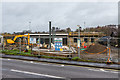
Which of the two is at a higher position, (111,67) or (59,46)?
(59,46)

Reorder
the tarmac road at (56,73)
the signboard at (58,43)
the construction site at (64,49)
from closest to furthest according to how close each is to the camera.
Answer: the tarmac road at (56,73)
the construction site at (64,49)
the signboard at (58,43)

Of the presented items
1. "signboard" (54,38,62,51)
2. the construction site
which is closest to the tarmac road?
the construction site

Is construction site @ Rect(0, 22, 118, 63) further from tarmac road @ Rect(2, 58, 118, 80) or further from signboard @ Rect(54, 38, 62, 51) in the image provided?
tarmac road @ Rect(2, 58, 118, 80)

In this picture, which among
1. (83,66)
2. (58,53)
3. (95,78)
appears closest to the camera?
(95,78)

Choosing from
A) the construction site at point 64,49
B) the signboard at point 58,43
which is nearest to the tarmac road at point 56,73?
the construction site at point 64,49

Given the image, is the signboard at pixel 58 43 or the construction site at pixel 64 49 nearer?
the construction site at pixel 64 49

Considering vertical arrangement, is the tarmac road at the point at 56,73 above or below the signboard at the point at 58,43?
below

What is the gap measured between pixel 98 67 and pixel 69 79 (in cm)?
419

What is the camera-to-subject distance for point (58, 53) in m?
17.3

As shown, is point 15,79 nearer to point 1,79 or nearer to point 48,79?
point 1,79

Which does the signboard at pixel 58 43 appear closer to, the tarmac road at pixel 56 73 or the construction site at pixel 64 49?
the construction site at pixel 64 49

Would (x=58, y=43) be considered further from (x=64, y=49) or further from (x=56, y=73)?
(x=56, y=73)

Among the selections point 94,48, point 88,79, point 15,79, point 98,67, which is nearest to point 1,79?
point 15,79

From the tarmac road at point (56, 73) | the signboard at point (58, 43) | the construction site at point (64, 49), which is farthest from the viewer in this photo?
the signboard at point (58, 43)
